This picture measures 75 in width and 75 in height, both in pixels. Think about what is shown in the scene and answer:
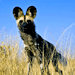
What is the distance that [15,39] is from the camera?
153 inches

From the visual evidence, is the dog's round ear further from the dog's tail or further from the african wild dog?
the dog's tail

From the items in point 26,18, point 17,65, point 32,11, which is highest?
point 32,11

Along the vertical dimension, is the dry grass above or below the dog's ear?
below

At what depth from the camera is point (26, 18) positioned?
3141 mm

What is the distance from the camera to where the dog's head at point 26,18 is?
304 cm

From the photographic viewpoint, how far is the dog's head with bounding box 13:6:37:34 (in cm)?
304

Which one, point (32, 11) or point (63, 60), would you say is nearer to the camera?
point (32, 11)

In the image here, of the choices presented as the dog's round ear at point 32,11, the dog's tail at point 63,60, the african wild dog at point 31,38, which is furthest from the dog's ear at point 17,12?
the dog's tail at point 63,60

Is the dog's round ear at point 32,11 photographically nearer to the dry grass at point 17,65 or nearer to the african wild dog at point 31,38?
the african wild dog at point 31,38

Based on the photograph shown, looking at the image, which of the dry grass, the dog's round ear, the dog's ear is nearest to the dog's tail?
the dry grass

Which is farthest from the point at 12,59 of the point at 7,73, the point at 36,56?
the point at 36,56

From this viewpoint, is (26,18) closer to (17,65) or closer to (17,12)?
(17,12)

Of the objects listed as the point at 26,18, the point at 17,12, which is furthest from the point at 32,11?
the point at 17,12

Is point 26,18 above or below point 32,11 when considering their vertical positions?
below
